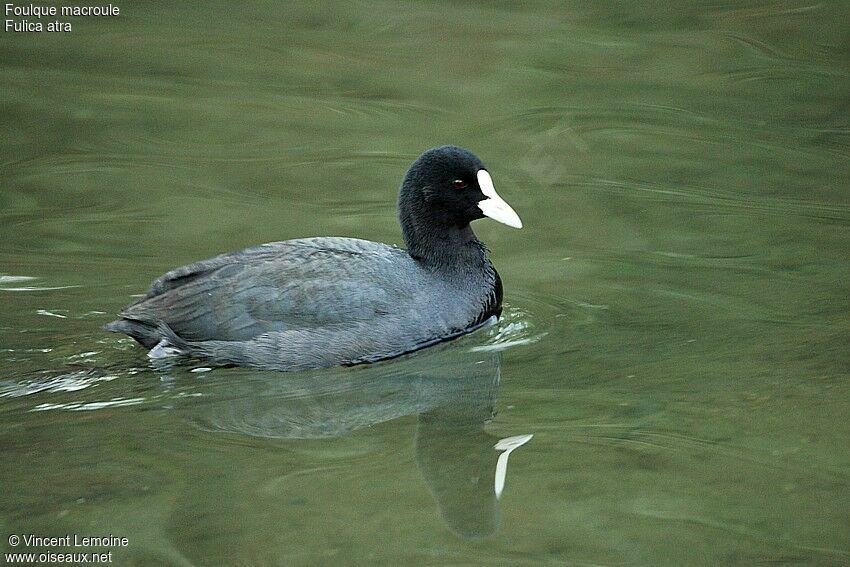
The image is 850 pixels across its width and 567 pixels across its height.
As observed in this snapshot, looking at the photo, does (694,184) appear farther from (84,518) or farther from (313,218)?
(84,518)

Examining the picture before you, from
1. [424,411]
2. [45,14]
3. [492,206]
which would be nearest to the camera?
[424,411]

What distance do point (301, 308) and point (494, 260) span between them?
1667mm

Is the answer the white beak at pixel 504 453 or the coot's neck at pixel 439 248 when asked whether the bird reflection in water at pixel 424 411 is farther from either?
the coot's neck at pixel 439 248

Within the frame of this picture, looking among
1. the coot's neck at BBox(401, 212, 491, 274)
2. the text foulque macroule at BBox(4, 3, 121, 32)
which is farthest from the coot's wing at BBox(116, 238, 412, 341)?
the text foulque macroule at BBox(4, 3, 121, 32)

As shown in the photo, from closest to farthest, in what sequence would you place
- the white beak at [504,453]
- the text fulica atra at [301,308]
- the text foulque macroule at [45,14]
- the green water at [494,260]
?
1. the green water at [494,260]
2. the white beak at [504,453]
3. the text fulica atra at [301,308]
4. the text foulque macroule at [45,14]

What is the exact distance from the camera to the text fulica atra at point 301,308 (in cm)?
614

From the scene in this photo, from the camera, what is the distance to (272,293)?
244 inches

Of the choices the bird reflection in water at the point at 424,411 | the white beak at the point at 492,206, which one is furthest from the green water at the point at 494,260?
the white beak at the point at 492,206

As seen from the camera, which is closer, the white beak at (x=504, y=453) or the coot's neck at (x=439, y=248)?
the white beak at (x=504, y=453)

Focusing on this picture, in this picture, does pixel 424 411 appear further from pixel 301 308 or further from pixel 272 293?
pixel 272 293

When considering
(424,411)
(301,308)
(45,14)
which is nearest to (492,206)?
(301,308)

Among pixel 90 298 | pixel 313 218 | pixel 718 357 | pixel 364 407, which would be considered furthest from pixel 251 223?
pixel 718 357

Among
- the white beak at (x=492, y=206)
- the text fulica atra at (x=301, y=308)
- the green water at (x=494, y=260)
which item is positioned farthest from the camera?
the white beak at (x=492, y=206)

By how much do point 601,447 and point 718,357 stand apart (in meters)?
1.26
